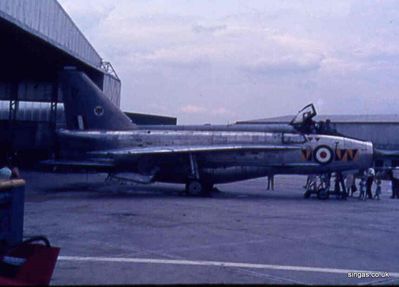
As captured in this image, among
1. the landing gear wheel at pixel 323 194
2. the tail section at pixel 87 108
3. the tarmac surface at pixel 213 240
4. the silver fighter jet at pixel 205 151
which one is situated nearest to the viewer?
the tarmac surface at pixel 213 240

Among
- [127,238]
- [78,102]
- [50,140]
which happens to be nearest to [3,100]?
[50,140]

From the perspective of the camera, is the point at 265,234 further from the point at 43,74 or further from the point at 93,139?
the point at 43,74

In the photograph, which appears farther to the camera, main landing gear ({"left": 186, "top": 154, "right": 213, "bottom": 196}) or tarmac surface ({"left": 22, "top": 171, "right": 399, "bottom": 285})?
main landing gear ({"left": 186, "top": 154, "right": 213, "bottom": 196})

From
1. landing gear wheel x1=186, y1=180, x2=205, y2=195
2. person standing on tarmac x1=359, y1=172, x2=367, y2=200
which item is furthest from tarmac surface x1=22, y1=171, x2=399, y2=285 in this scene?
person standing on tarmac x1=359, y1=172, x2=367, y2=200

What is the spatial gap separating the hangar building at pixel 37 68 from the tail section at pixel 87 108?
7.20 ft

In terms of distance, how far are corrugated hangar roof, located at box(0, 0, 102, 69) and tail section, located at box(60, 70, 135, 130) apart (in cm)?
219

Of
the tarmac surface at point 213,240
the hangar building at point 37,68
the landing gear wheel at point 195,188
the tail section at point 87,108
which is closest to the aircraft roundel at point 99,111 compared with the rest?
the tail section at point 87,108

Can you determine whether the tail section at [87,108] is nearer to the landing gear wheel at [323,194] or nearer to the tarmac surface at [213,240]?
the tarmac surface at [213,240]

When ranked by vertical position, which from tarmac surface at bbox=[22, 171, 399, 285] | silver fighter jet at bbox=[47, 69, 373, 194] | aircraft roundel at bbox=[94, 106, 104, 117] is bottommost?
tarmac surface at bbox=[22, 171, 399, 285]

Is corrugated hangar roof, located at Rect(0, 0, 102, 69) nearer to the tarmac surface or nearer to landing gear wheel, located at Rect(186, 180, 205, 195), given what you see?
the tarmac surface

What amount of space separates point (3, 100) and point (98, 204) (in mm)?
25857

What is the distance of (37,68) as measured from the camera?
37312mm

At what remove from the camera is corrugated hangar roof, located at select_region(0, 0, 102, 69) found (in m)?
21.8

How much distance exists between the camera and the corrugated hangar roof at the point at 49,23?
2178 centimetres
